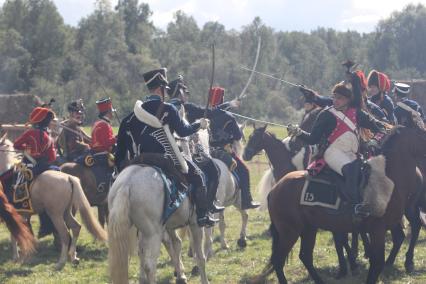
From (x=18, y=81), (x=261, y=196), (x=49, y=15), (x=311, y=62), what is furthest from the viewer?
(x=311, y=62)

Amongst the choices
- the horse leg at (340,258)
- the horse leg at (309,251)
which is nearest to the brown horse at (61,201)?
the horse leg at (309,251)

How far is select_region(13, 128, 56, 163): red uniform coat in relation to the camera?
11898mm

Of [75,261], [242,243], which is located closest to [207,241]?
[242,243]

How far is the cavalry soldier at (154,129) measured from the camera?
29.1 ft

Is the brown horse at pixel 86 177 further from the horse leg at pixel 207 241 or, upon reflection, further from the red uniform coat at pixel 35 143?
the horse leg at pixel 207 241

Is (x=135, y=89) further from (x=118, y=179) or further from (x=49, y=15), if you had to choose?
(x=118, y=179)

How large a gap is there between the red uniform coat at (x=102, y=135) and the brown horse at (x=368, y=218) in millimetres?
3957

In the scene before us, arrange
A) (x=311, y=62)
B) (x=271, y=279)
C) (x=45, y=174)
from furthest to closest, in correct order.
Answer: (x=311, y=62) < (x=45, y=174) < (x=271, y=279)

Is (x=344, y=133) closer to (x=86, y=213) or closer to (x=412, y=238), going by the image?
(x=412, y=238)

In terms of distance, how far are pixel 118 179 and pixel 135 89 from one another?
138ft

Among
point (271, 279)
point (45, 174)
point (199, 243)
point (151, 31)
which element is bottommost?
point (271, 279)

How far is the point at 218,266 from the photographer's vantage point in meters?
11.7

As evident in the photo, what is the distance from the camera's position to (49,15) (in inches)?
2702

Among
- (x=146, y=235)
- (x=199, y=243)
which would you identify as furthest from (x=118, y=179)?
(x=199, y=243)
